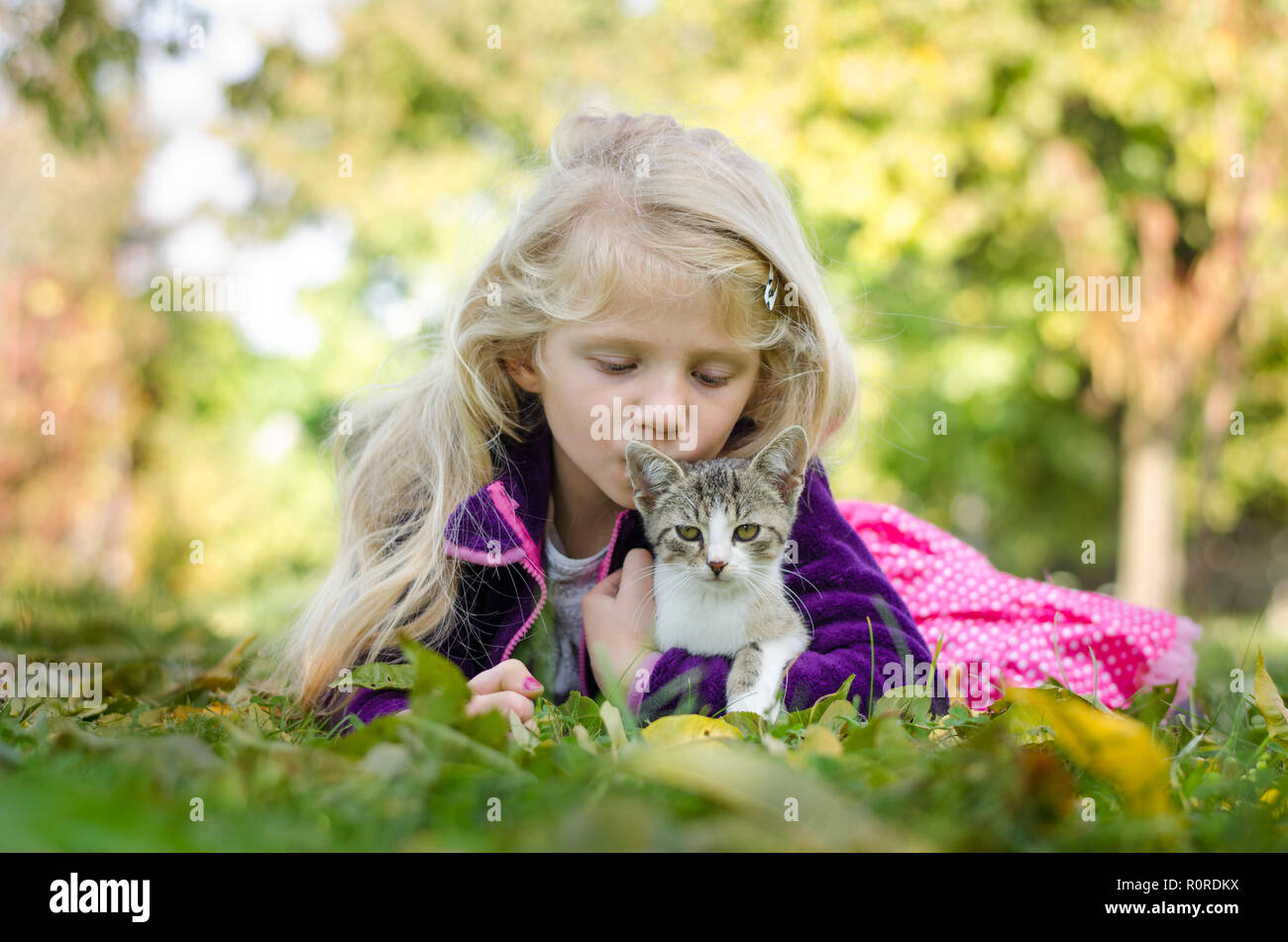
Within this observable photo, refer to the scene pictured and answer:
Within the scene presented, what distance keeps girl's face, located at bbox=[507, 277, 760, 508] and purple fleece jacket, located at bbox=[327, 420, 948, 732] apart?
0.23 metres

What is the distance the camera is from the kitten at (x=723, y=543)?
2.35m

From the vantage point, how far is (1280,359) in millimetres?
9656

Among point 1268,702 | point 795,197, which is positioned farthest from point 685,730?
point 795,197

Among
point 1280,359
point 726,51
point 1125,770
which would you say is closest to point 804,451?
point 1125,770

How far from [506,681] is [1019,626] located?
1.75m

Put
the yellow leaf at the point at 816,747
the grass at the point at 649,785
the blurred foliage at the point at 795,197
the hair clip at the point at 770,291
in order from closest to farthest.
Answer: the grass at the point at 649,785, the yellow leaf at the point at 816,747, the hair clip at the point at 770,291, the blurred foliage at the point at 795,197

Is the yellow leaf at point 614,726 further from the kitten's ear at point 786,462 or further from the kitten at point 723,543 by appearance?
the kitten's ear at point 786,462

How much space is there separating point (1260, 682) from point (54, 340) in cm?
1136

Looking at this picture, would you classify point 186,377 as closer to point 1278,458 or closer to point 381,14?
point 381,14

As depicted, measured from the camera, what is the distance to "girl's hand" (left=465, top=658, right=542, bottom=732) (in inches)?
75.4

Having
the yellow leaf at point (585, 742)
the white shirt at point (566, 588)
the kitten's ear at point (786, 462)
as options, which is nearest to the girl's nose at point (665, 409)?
the kitten's ear at point (786, 462)

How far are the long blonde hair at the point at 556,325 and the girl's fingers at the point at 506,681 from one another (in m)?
0.40

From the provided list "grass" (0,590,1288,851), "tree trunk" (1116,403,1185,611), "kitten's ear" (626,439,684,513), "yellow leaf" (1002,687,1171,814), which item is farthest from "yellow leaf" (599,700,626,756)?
"tree trunk" (1116,403,1185,611)

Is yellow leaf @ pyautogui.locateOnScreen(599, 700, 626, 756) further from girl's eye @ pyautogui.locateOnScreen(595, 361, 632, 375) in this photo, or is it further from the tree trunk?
the tree trunk
